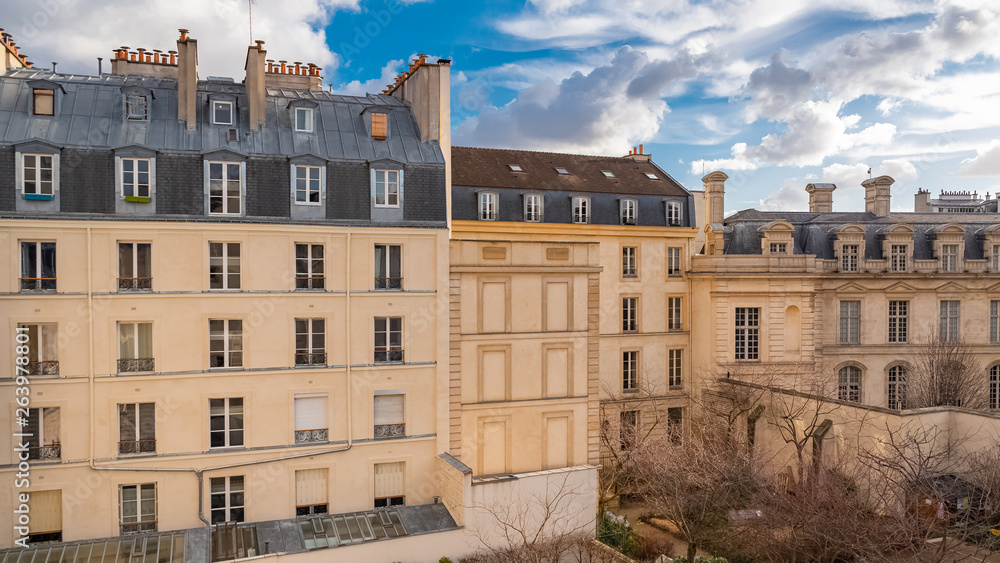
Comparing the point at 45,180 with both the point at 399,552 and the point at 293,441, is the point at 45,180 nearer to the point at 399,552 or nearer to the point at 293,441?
the point at 293,441

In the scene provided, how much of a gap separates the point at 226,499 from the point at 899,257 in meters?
36.6

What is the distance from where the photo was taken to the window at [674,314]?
35062 millimetres

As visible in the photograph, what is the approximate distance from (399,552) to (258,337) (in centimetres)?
796

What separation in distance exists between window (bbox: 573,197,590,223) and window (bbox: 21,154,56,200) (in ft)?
71.1

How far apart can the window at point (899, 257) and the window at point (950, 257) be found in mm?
2576

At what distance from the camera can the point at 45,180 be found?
19484 millimetres

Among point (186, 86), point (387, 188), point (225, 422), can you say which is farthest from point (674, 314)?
point (186, 86)

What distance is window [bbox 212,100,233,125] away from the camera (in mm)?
22078

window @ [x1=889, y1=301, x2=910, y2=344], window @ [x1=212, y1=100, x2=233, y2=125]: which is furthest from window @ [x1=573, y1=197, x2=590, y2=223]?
window @ [x1=889, y1=301, x2=910, y2=344]

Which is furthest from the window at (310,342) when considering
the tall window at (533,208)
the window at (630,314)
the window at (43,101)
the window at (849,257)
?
the window at (849,257)

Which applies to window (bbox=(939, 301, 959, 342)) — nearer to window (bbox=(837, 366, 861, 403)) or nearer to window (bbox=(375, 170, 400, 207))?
window (bbox=(837, 366, 861, 403))

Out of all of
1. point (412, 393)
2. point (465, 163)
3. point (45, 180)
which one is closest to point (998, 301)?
point (465, 163)

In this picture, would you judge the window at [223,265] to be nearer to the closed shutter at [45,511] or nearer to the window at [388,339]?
the window at [388,339]

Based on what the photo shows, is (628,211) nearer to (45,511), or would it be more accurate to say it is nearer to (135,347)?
(135,347)
